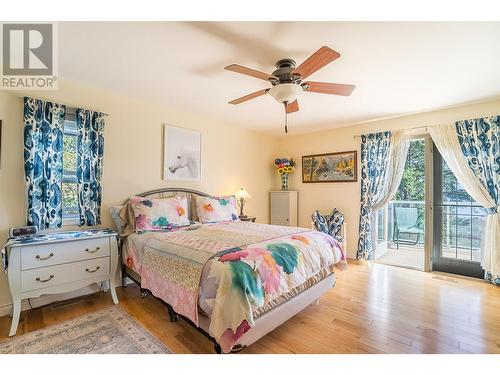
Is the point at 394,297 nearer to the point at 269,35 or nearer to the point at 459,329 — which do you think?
the point at 459,329

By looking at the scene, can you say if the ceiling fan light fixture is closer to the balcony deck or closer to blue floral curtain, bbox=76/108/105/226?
blue floral curtain, bbox=76/108/105/226

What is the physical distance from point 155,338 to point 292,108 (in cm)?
249

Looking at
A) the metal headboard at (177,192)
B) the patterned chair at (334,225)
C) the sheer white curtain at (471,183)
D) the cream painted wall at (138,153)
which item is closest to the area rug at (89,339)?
the cream painted wall at (138,153)

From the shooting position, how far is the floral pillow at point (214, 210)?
3289 mm

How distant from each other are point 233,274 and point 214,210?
6.26ft

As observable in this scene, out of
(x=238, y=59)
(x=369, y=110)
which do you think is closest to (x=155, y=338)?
(x=238, y=59)

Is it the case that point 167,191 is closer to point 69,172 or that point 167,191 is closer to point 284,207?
point 69,172

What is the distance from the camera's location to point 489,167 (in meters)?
2.99

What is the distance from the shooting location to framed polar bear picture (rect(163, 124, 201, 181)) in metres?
3.38

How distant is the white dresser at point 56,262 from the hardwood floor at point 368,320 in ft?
1.08

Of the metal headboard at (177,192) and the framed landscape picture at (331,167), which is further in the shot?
the framed landscape picture at (331,167)

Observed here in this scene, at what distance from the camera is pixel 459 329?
200 cm

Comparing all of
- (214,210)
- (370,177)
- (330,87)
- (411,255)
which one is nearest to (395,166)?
(370,177)

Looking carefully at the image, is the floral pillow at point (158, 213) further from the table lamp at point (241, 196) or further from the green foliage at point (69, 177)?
the table lamp at point (241, 196)
